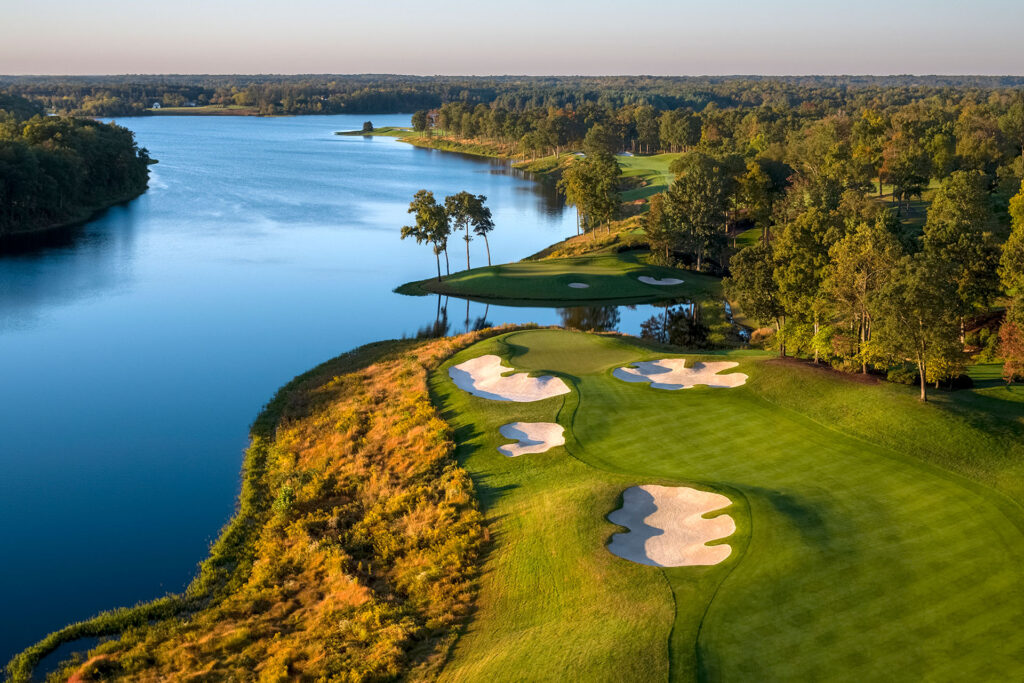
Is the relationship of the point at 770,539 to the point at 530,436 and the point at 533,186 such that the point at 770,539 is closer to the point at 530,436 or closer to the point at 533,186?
the point at 530,436

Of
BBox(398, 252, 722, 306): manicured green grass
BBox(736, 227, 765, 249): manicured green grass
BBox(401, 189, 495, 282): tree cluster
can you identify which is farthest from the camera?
BBox(736, 227, 765, 249): manicured green grass

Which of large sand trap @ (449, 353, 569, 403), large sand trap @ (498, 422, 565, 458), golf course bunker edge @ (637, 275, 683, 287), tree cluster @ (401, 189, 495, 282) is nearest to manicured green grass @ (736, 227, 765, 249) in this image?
golf course bunker edge @ (637, 275, 683, 287)

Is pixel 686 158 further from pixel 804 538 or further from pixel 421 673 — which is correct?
pixel 421 673

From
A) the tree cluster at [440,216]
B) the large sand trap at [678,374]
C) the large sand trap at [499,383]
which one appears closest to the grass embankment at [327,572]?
the large sand trap at [499,383]

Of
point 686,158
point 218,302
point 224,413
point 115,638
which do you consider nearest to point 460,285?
point 218,302

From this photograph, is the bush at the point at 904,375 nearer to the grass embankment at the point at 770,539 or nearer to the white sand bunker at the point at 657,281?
the grass embankment at the point at 770,539

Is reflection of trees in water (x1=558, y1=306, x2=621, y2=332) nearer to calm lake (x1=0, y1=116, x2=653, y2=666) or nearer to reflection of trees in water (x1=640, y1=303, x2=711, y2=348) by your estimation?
calm lake (x1=0, y1=116, x2=653, y2=666)

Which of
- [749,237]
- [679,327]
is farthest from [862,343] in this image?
[749,237]

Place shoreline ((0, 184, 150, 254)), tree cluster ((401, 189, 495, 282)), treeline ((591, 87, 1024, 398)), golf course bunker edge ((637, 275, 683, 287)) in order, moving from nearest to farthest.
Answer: treeline ((591, 87, 1024, 398)) → tree cluster ((401, 189, 495, 282)) → golf course bunker edge ((637, 275, 683, 287)) → shoreline ((0, 184, 150, 254))
